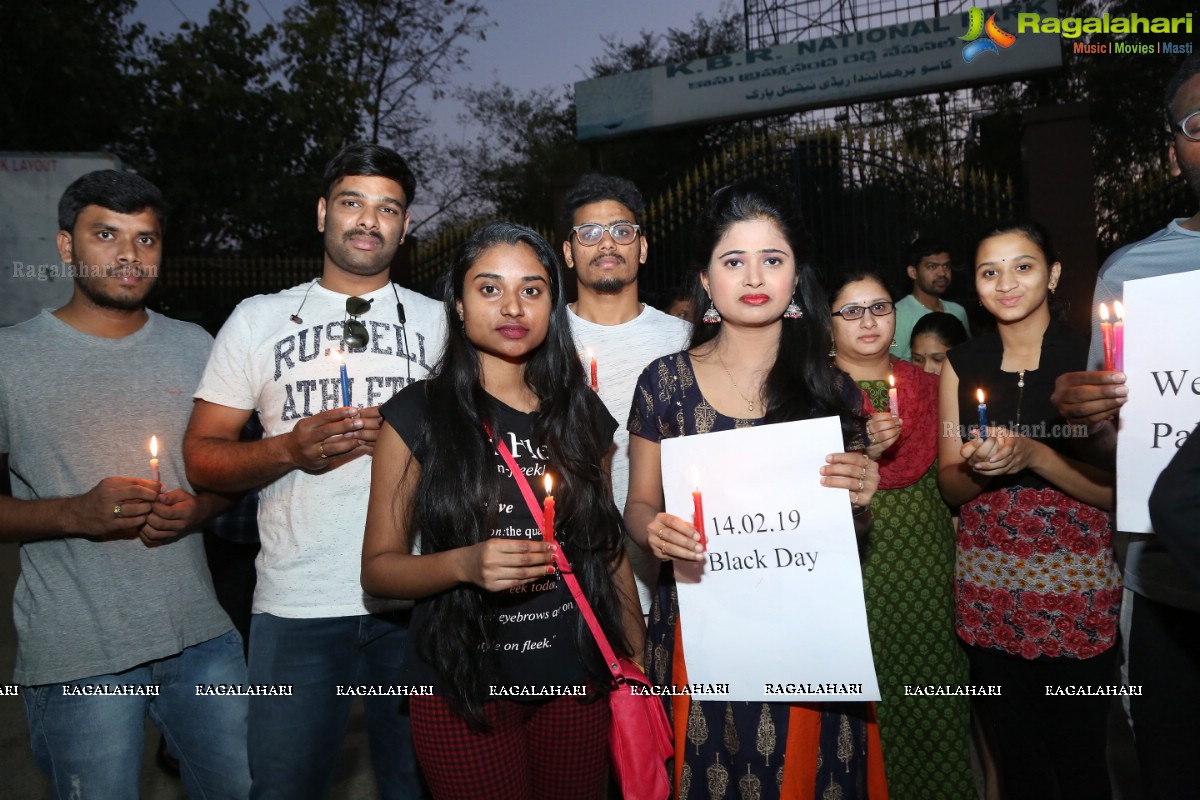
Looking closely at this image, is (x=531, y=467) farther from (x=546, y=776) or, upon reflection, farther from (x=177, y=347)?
(x=177, y=347)

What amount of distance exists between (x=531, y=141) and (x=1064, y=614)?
27.5 m

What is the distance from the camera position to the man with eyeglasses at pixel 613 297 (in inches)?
134

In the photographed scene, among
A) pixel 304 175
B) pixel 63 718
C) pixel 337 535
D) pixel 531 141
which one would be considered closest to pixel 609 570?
pixel 337 535

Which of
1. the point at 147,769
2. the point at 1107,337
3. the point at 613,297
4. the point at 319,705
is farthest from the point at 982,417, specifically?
the point at 147,769

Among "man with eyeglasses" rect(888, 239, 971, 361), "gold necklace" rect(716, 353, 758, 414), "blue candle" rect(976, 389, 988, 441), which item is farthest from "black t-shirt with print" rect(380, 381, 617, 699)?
"man with eyeglasses" rect(888, 239, 971, 361)

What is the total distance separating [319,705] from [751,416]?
5.35ft

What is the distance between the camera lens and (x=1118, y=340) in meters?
2.06

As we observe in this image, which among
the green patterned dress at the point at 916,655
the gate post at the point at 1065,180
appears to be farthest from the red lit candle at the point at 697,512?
the gate post at the point at 1065,180

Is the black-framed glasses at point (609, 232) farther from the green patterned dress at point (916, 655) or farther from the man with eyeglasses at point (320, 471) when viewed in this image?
the green patterned dress at point (916, 655)

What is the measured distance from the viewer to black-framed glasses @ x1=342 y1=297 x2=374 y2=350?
279 centimetres

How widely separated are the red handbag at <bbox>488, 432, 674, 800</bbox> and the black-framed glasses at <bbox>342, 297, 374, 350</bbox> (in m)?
0.75

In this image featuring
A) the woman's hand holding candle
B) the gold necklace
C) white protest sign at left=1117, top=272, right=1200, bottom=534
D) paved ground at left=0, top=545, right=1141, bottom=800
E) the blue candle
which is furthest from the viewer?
paved ground at left=0, top=545, right=1141, bottom=800

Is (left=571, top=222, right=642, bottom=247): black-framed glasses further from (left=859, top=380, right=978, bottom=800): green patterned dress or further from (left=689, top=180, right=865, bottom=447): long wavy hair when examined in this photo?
(left=859, top=380, right=978, bottom=800): green patterned dress

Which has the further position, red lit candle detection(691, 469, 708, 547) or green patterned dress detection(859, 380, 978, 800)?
green patterned dress detection(859, 380, 978, 800)
